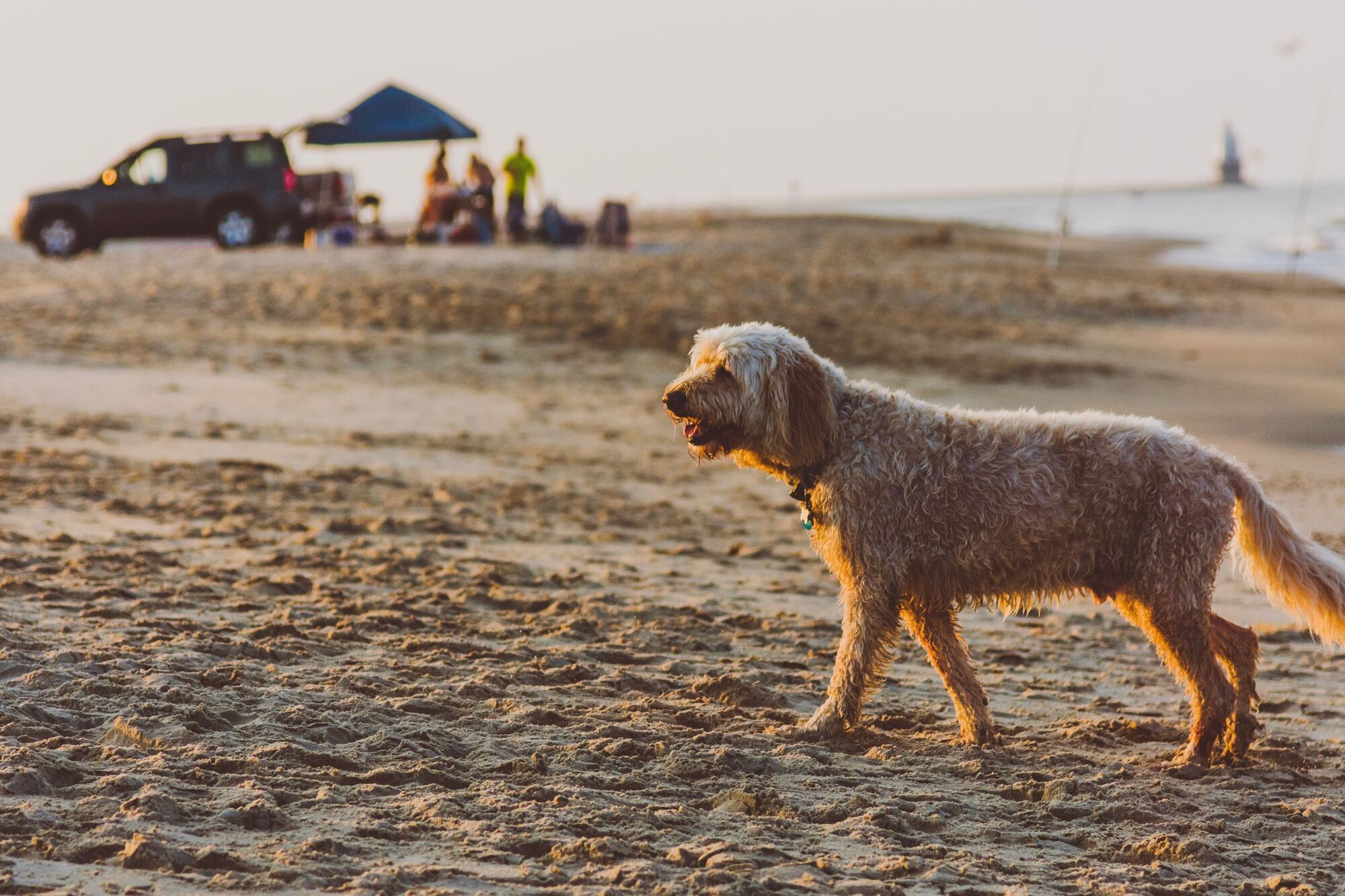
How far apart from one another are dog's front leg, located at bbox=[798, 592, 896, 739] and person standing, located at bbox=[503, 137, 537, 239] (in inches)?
776

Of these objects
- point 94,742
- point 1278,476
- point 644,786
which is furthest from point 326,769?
point 1278,476

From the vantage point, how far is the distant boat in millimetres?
100875

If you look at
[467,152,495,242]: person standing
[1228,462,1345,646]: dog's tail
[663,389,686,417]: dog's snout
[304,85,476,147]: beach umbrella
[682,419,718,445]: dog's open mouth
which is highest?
[304,85,476,147]: beach umbrella

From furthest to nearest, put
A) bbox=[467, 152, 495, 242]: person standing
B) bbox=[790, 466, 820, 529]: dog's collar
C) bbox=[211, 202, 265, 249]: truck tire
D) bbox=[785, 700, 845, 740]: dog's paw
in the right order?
bbox=[467, 152, 495, 242]: person standing, bbox=[211, 202, 265, 249]: truck tire, bbox=[790, 466, 820, 529]: dog's collar, bbox=[785, 700, 845, 740]: dog's paw

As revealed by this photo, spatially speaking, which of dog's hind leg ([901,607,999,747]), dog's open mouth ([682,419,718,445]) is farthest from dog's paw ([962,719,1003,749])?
dog's open mouth ([682,419,718,445])

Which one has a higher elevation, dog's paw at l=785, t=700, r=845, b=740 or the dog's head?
the dog's head

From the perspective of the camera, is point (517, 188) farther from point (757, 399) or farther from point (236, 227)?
point (757, 399)

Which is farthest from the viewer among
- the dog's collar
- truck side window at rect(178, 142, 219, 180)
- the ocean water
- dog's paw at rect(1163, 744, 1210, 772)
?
the ocean water

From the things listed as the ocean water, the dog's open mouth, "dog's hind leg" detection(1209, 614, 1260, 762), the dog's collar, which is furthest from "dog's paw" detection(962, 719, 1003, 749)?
the ocean water

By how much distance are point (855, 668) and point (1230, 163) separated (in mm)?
118005

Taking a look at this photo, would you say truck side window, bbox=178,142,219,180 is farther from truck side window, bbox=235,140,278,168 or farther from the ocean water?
the ocean water

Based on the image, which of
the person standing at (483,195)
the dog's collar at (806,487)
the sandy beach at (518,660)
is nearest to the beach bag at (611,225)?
the person standing at (483,195)

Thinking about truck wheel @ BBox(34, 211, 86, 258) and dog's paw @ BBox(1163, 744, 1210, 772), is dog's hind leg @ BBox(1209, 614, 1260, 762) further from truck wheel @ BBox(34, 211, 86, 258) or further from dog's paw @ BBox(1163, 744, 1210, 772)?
truck wheel @ BBox(34, 211, 86, 258)

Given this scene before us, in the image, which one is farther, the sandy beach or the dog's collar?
the dog's collar
